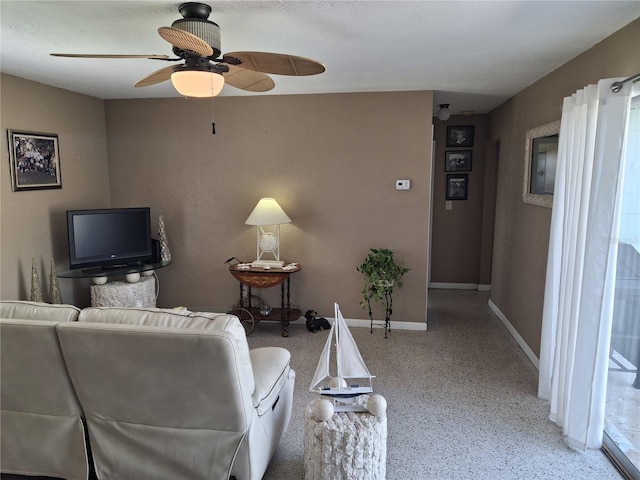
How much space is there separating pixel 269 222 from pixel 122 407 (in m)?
2.43

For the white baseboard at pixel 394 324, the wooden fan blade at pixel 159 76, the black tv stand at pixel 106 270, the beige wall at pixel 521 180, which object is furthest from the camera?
the white baseboard at pixel 394 324

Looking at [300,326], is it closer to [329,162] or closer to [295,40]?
[329,162]

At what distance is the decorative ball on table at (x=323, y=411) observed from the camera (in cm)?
197

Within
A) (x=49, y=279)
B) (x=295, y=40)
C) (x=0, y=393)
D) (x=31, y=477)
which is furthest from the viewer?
(x=49, y=279)

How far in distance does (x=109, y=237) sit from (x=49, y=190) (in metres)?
0.65

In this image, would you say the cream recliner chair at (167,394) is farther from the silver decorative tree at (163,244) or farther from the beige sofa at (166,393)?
the silver decorative tree at (163,244)

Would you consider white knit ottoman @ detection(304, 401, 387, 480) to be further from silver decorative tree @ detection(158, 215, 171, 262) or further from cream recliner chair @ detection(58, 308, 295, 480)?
silver decorative tree @ detection(158, 215, 171, 262)

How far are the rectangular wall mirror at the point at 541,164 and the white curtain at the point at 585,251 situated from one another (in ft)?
1.97

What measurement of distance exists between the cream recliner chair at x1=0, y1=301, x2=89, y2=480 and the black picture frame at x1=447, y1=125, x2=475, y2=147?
4972mm

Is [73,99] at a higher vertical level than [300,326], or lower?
higher

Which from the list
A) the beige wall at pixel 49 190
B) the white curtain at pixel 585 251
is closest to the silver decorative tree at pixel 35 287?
the beige wall at pixel 49 190

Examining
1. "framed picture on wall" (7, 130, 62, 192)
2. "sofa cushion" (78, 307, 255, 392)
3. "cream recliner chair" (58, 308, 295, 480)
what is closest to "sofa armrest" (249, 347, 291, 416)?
"cream recliner chair" (58, 308, 295, 480)

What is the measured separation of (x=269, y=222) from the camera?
417 cm

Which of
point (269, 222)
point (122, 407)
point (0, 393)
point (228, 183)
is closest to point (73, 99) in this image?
point (228, 183)
